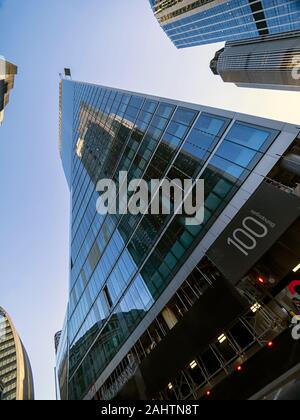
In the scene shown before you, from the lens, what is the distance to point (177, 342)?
17672mm

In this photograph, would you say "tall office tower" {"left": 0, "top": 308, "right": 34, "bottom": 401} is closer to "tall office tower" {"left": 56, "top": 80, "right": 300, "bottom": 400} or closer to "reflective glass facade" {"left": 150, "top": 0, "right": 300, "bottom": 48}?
"tall office tower" {"left": 56, "top": 80, "right": 300, "bottom": 400}

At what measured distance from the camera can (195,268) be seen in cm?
1944

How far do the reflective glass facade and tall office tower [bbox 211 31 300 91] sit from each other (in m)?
7.75

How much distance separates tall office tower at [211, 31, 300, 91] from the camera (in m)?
55.0

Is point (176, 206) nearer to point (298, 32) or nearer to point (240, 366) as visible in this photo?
point (240, 366)

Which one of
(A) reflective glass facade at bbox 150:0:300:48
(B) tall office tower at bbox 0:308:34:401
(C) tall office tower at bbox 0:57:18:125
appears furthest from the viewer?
(B) tall office tower at bbox 0:308:34:401

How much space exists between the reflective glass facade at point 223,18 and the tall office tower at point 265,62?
775 centimetres

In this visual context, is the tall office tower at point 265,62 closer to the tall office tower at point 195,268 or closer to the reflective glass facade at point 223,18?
the reflective glass facade at point 223,18

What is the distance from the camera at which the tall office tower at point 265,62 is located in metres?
55.0

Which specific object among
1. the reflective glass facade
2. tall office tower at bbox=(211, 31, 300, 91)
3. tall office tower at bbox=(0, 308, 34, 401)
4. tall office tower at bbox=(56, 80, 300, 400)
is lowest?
tall office tower at bbox=(0, 308, 34, 401)

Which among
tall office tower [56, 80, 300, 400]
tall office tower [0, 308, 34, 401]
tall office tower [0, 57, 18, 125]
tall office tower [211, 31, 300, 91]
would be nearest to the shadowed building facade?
tall office tower [211, 31, 300, 91]

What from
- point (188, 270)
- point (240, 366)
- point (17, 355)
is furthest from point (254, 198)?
point (17, 355)

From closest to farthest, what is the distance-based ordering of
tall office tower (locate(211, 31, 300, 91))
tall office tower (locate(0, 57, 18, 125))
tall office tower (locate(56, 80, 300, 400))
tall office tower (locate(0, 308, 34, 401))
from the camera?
1. tall office tower (locate(56, 80, 300, 400))
2. tall office tower (locate(0, 57, 18, 125))
3. tall office tower (locate(211, 31, 300, 91))
4. tall office tower (locate(0, 308, 34, 401))

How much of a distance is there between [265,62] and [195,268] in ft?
205
